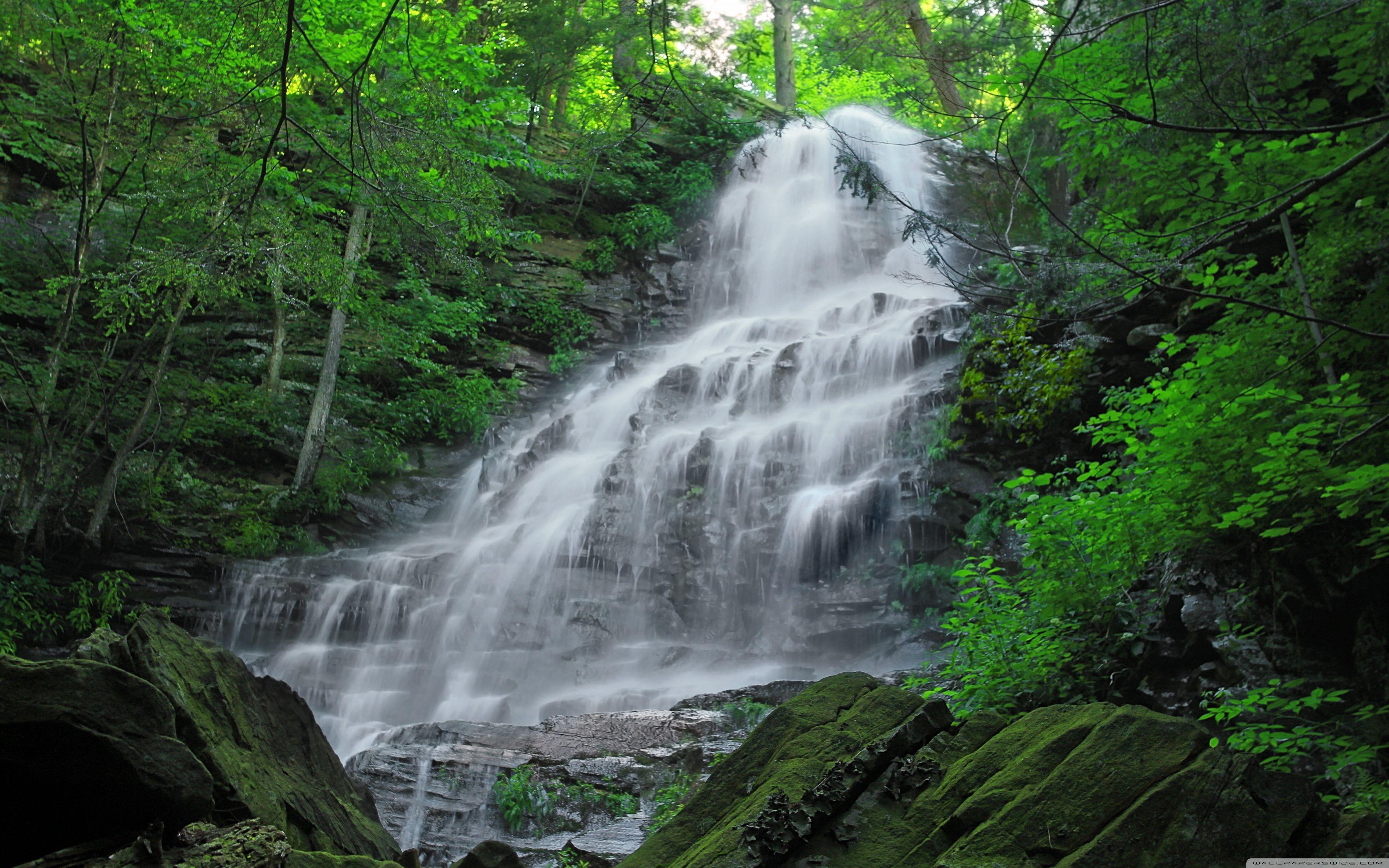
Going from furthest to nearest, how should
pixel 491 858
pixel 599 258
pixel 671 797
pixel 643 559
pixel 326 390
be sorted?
pixel 599 258, pixel 326 390, pixel 643 559, pixel 671 797, pixel 491 858

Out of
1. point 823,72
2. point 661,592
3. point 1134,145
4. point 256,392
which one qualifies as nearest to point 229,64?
point 256,392

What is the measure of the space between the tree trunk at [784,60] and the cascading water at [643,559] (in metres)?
10.6

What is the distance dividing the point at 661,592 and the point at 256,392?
7363mm

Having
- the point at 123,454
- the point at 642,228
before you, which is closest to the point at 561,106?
the point at 642,228

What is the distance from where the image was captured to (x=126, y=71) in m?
9.58

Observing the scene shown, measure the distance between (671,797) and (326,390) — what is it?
9.18m

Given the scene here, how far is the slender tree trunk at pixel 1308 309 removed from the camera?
4.73 metres

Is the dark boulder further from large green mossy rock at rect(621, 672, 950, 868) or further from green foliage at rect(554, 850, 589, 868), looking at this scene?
green foliage at rect(554, 850, 589, 868)

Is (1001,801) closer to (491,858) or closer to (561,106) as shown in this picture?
(491,858)

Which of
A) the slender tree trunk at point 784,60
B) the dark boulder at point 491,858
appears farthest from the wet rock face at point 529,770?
the slender tree trunk at point 784,60

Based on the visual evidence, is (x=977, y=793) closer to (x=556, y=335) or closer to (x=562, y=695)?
(x=562, y=695)

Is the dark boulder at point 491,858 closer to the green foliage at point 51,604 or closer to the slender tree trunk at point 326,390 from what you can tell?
the green foliage at point 51,604

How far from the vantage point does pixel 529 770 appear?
252 inches

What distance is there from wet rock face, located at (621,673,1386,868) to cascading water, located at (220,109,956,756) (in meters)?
4.68
